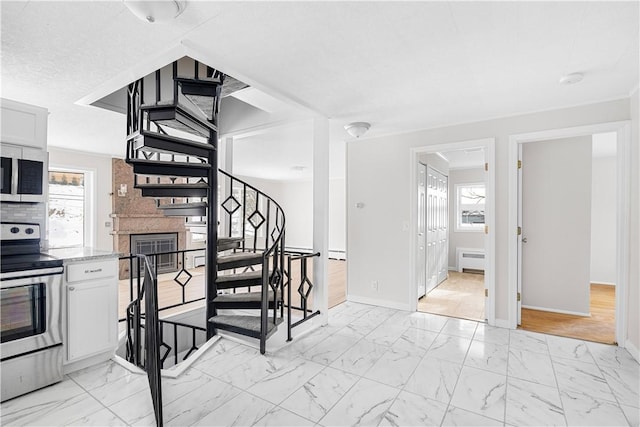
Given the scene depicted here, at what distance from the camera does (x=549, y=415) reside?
189 cm

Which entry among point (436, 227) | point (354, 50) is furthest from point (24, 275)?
point (436, 227)

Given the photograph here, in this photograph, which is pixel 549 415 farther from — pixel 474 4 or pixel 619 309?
pixel 474 4

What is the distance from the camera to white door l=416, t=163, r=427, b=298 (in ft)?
14.1

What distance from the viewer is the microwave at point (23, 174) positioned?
2.38 meters

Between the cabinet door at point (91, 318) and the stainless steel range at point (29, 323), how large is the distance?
3.6 inches

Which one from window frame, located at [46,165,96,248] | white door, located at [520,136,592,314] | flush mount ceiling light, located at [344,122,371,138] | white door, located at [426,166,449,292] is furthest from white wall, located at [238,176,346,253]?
white door, located at [520,136,592,314]

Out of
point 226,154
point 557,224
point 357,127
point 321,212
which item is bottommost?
point 557,224

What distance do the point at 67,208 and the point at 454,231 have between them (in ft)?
24.6

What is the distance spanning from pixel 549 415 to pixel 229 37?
120 inches

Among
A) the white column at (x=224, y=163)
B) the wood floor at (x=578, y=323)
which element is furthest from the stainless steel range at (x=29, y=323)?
the wood floor at (x=578, y=323)

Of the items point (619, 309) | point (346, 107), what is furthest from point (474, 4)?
point (619, 309)

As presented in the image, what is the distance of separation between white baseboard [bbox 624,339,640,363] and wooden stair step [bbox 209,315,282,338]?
305 cm

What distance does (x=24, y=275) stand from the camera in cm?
211

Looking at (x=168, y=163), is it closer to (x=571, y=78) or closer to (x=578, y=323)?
(x=571, y=78)
